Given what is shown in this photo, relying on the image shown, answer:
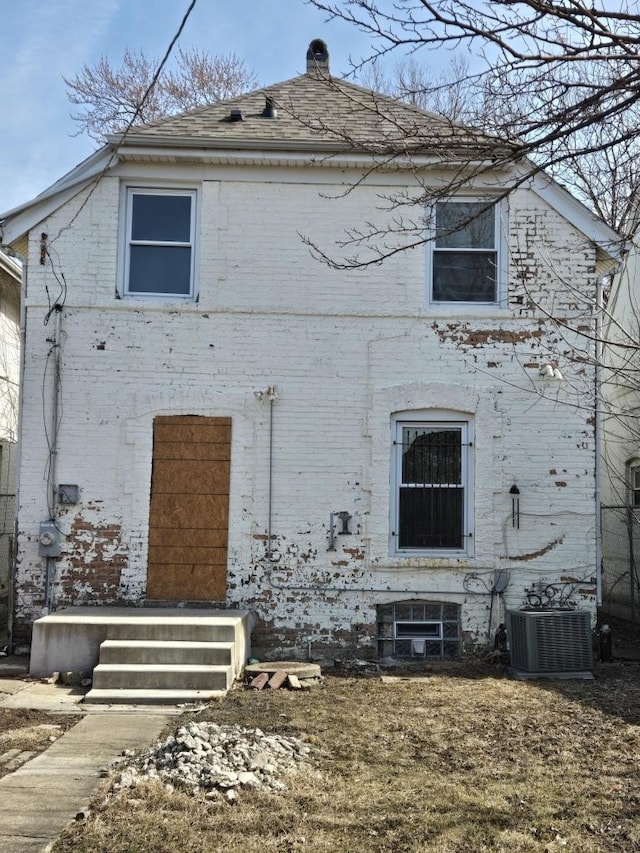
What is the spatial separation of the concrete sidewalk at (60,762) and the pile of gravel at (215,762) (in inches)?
12.0

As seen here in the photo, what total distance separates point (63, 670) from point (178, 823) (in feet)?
14.9

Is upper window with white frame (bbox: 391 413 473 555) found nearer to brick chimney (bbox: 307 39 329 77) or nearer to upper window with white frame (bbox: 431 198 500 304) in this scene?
upper window with white frame (bbox: 431 198 500 304)

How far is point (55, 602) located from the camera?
9828 millimetres

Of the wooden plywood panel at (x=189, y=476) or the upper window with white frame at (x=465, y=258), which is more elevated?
the upper window with white frame at (x=465, y=258)

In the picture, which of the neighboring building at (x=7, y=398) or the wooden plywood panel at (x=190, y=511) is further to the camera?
the neighboring building at (x=7, y=398)

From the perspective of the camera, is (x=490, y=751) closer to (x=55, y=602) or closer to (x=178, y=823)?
(x=178, y=823)

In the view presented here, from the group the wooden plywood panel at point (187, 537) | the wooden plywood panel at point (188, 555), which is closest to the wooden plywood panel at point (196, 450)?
the wooden plywood panel at point (187, 537)

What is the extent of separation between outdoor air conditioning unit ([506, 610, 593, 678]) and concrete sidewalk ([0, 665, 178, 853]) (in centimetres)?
378

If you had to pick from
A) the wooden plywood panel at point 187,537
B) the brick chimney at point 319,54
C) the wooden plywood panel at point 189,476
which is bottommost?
the wooden plywood panel at point 187,537

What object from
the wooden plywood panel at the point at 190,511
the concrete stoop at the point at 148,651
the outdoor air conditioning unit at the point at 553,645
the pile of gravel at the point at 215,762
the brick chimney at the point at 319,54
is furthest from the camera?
the brick chimney at the point at 319,54

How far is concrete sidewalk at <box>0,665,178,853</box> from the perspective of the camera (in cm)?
457

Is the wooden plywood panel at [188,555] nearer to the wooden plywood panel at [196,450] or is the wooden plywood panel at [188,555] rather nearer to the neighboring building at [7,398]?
the wooden plywood panel at [196,450]

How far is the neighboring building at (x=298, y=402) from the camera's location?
9.91 meters

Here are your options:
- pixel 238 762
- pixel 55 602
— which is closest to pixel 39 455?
pixel 55 602
